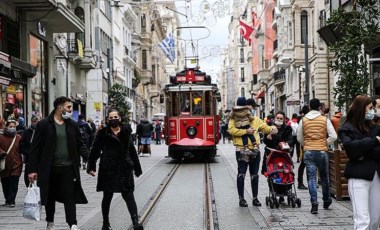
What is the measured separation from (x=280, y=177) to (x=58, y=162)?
431cm

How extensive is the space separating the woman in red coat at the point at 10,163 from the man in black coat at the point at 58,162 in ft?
11.9

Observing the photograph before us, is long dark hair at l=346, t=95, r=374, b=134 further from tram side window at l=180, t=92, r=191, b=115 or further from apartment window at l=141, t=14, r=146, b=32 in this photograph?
apartment window at l=141, t=14, r=146, b=32

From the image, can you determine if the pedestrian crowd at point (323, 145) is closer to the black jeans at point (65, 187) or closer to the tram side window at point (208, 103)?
the black jeans at point (65, 187)

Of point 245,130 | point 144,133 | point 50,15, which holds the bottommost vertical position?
point 144,133

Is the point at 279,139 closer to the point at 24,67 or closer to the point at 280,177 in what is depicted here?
the point at 280,177

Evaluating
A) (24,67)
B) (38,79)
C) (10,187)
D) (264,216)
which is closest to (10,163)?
(10,187)

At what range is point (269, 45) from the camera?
5931cm

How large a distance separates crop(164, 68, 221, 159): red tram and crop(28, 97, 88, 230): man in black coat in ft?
51.5

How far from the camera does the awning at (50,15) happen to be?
23.0 metres

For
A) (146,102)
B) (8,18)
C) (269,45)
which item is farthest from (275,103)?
(8,18)

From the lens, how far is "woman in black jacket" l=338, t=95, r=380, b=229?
21.1ft

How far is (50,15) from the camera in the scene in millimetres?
25281

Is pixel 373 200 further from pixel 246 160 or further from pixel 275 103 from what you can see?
pixel 275 103

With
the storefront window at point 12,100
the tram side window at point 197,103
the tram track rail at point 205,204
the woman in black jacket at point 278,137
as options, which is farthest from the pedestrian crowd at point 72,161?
the tram side window at point 197,103
